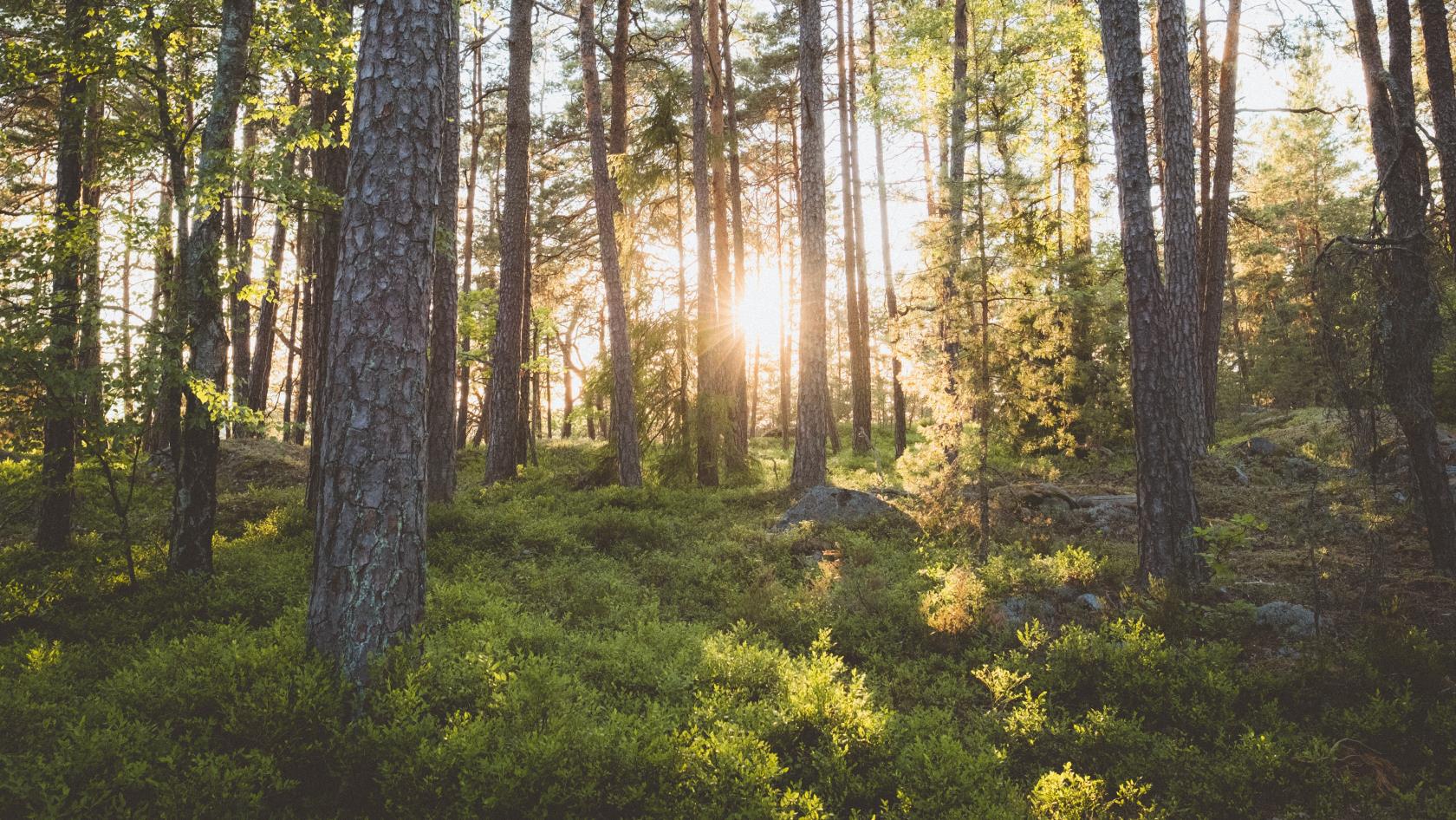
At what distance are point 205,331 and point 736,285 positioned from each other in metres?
11.7

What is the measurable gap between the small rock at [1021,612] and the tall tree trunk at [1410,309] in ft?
12.7

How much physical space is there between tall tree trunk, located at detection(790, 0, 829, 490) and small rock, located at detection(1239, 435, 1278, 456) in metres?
9.81

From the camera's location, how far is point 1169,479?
22.0ft

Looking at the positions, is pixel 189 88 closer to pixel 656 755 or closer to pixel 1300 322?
pixel 656 755

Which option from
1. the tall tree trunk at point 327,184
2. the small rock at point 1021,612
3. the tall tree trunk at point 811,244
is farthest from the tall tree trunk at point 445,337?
the small rock at point 1021,612

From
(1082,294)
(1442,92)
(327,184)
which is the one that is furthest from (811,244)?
(1442,92)

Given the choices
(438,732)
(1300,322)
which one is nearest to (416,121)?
(438,732)

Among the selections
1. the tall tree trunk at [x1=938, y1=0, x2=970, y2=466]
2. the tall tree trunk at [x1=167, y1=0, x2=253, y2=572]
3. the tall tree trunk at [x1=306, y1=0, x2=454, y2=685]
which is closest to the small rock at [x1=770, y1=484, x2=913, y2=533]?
the tall tree trunk at [x1=938, y1=0, x2=970, y2=466]

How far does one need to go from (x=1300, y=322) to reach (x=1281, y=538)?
21.5 m

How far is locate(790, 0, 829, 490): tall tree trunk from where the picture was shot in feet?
37.7

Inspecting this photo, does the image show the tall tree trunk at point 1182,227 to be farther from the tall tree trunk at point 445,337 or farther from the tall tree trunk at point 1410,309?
the tall tree trunk at point 445,337

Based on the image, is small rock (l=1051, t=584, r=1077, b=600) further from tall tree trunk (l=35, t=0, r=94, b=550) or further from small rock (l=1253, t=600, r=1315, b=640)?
tall tree trunk (l=35, t=0, r=94, b=550)

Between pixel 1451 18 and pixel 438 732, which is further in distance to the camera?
pixel 1451 18

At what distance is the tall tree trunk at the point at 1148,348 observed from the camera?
6.67 metres
